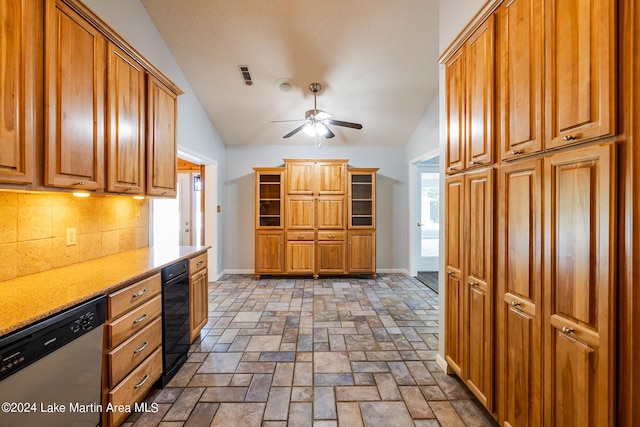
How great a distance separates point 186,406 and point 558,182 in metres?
2.52

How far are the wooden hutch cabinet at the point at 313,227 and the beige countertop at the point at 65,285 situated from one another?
2.79 m

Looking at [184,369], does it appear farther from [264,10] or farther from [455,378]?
[264,10]

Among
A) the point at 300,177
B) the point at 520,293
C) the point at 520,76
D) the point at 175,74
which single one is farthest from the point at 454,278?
the point at 175,74

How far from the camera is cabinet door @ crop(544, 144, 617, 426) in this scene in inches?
39.7

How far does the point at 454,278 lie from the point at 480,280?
0.34 meters

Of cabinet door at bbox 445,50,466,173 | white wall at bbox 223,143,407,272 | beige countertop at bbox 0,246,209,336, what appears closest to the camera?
beige countertop at bbox 0,246,209,336

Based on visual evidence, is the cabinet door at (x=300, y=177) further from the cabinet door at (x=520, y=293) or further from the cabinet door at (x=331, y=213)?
the cabinet door at (x=520, y=293)

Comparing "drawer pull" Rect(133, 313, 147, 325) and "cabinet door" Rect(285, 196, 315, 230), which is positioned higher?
"cabinet door" Rect(285, 196, 315, 230)

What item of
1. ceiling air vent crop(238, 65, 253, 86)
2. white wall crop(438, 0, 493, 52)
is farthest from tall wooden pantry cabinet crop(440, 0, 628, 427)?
ceiling air vent crop(238, 65, 253, 86)

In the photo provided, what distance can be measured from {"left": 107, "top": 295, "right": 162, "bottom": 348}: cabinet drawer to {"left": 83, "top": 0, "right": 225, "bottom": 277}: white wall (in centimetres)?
219

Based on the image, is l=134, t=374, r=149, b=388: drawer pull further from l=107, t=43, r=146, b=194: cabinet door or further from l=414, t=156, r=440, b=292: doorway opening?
l=414, t=156, r=440, b=292: doorway opening

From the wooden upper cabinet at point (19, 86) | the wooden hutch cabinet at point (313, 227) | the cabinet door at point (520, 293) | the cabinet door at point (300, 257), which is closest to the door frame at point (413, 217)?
the wooden hutch cabinet at point (313, 227)

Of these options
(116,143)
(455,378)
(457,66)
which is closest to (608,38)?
(457,66)

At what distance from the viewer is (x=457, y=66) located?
2.04m
